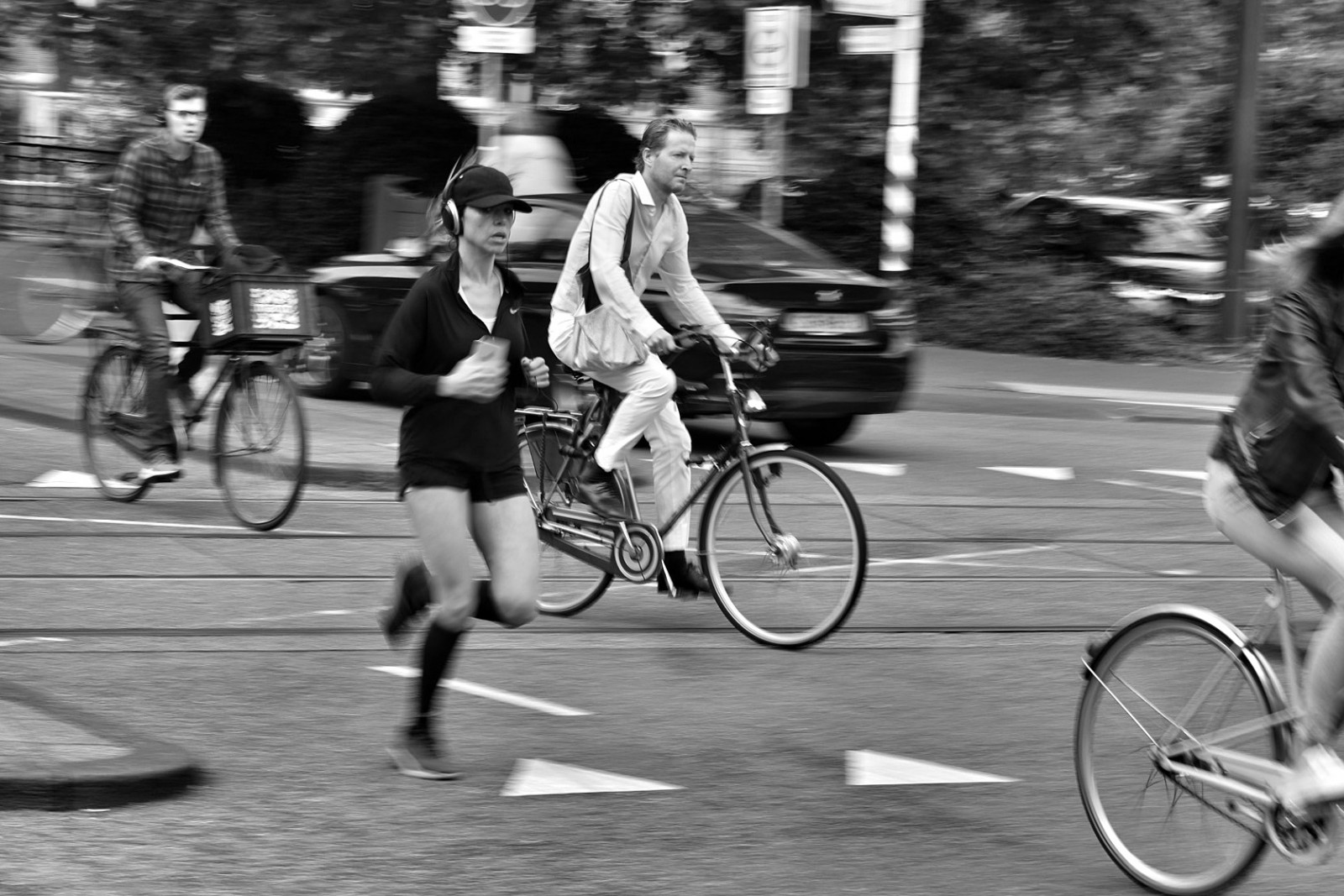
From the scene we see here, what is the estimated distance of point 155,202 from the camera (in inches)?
360

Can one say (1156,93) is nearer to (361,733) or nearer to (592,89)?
(592,89)

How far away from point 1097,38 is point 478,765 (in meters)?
17.3

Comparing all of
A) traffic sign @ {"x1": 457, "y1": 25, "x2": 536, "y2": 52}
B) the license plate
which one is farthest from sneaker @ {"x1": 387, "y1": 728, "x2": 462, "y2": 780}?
traffic sign @ {"x1": 457, "y1": 25, "x2": 536, "y2": 52}

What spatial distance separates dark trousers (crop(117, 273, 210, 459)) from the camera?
9.20 meters

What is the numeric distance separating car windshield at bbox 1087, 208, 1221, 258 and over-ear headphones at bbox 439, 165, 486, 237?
1707 centimetres

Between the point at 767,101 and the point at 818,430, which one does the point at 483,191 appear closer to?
the point at 818,430

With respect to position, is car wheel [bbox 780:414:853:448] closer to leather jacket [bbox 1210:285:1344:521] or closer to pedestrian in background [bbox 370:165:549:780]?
pedestrian in background [bbox 370:165:549:780]

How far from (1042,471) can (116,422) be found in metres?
5.32

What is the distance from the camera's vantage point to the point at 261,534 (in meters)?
9.02

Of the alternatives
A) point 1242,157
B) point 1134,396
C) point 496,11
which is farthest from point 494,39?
point 1242,157

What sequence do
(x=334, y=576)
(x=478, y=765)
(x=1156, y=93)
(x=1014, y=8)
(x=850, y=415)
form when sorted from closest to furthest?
(x=478, y=765) → (x=334, y=576) → (x=850, y=415) → (x=1014, y=8) → (x=1156, y=93)

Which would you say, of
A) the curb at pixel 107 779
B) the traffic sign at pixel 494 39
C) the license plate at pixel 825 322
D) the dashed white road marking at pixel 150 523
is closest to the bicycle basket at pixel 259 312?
the dashed white road marking at pixel 150 523

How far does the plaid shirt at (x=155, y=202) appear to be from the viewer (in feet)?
29.8

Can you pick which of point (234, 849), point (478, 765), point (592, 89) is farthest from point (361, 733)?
point (592, 89)
